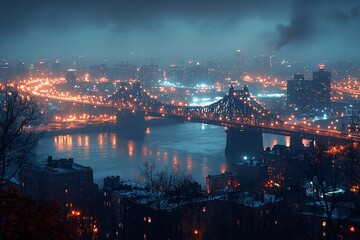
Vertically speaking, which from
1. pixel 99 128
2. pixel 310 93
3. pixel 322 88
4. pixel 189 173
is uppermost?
pixel 322 88

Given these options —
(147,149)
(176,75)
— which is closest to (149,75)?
(176,75)

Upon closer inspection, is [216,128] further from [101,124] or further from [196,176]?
[196,176]

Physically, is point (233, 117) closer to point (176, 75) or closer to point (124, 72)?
point (176, 75)

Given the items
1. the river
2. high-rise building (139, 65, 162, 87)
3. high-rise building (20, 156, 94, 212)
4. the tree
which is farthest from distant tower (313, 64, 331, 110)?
the tree

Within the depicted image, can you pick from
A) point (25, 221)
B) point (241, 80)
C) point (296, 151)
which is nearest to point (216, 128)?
point (296, 151)

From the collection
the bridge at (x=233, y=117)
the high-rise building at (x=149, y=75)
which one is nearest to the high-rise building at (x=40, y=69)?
the high-rise building at (x=149, y=75)

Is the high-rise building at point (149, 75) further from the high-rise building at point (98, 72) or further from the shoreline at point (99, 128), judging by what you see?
the shoreline at point (99, 128)

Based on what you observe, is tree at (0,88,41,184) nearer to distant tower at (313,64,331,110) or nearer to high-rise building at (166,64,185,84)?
distant tower at (313,64,331,110)

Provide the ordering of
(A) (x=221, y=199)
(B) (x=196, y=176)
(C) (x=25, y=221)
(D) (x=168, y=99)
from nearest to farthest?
(C) (x=25, y=221) < (A) (x=221, y=199) < (B) (x=196, y=176) < (D) (x=168, y=99)
